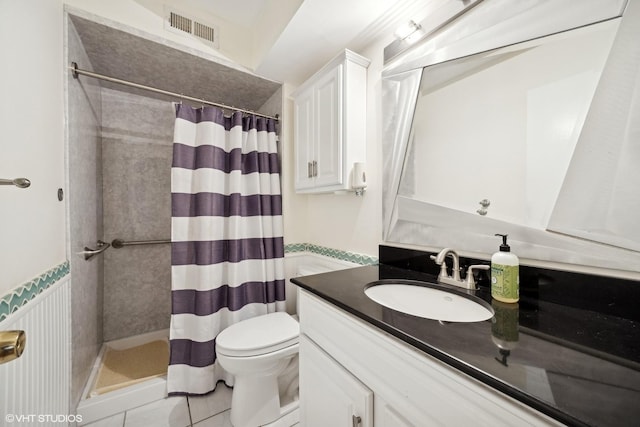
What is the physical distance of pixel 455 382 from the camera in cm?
47

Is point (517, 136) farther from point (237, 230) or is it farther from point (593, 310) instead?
point (237, 230)

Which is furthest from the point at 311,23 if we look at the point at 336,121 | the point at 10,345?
the point at 10,345

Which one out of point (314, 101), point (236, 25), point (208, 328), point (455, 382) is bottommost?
point (208, 328)

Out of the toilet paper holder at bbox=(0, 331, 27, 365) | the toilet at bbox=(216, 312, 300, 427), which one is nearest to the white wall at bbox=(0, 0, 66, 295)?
the toilet paper holder at bbox=(0, 331, 27, 365)

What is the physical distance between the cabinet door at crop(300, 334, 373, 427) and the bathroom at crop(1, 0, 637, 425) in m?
0.65

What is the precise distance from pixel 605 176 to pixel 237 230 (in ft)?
5.51

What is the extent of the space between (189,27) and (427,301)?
2.12 metres

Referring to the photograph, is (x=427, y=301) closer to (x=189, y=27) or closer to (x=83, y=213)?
(x=83, y=213)

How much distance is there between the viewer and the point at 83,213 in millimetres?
1371

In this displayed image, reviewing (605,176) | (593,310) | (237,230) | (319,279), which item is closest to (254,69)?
(237,230)

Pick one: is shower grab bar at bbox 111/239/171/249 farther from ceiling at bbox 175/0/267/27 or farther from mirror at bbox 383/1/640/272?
mirror at bbox 383/1/640/272

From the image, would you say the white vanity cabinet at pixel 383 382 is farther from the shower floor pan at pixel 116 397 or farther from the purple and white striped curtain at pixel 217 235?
the shower floor pan at pixel 116 397

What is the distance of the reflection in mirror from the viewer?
28.3 inches

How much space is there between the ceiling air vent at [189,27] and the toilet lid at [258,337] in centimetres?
186
